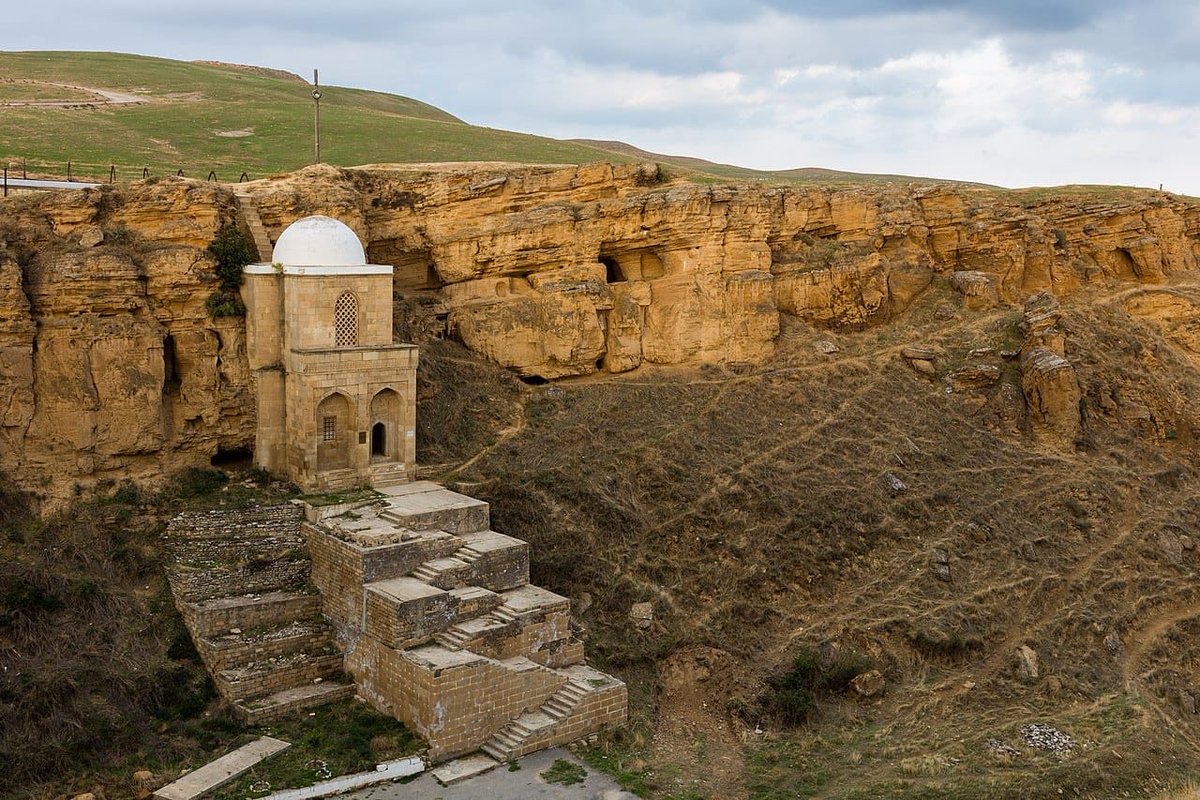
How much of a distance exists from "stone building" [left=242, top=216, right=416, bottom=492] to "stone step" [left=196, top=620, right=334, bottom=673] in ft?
13.1

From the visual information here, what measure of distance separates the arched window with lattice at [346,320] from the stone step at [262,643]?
6.35m

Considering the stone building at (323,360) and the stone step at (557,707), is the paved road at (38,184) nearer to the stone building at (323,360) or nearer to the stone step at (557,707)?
the stone building at (323,360)

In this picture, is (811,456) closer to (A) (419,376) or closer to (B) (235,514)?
(A) (419,376)

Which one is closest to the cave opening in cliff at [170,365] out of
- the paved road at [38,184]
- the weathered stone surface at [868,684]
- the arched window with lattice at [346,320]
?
the arched window with lattice at [346,320]

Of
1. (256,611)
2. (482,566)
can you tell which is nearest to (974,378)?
(482,566)

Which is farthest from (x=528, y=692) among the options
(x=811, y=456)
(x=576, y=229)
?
(x=576, y=229)

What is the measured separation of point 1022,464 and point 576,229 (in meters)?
13.5

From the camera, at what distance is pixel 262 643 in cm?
1956

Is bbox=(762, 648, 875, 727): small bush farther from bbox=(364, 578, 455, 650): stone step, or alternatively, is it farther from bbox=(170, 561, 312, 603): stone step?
bbox=(170, 561, 312, 603): stone step

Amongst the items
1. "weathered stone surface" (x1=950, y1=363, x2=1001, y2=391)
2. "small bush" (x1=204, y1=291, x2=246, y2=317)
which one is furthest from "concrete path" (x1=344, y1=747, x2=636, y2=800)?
"weathered stone surface" (x1=950, y1=363, x2=1001, y2=391)

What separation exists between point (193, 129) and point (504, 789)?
3487cm

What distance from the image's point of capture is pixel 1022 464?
100.0 ft

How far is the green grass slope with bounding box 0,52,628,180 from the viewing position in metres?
37.2

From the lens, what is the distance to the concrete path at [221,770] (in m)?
16.4
